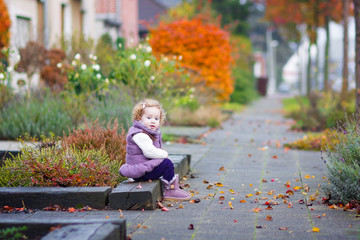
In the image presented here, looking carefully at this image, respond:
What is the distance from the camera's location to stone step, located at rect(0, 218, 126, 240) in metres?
3.72

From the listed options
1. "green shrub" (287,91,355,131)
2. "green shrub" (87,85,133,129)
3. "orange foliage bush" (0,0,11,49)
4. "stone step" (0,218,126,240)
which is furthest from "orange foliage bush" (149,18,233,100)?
"stone step" (0,218,126,240)

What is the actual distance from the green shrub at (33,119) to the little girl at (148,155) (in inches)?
134

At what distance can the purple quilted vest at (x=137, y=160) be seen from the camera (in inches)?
228

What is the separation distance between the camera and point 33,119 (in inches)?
368

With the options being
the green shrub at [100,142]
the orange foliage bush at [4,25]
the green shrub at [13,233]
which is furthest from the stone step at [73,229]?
the orange foliage bush at [4,25]

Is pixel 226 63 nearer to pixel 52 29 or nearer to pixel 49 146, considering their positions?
pixel 52 29

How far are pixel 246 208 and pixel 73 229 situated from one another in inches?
85.3

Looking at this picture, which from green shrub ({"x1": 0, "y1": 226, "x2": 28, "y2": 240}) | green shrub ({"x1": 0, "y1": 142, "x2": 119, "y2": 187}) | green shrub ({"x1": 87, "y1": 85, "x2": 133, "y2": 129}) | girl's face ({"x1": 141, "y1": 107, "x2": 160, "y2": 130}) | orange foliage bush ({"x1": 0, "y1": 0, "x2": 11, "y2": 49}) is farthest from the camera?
orange foliage bush ({"x1": 0, "y1": 0, "x2": 11, "y2": 49})

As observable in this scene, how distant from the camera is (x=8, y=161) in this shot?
20.7 ft

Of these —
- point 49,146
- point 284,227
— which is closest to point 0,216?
point 49,146

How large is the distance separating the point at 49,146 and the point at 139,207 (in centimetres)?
173

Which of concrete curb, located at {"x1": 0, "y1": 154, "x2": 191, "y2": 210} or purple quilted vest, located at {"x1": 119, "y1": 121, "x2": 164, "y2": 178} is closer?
concrete curb, located at {"x1": 0, "y1": 154, "x2": 191, "y2": 210}

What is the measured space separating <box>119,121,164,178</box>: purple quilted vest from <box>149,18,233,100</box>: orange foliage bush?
10380 mm

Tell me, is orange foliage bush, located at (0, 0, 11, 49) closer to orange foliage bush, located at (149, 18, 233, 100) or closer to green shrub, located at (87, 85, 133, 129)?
orange foliage bush, located at (149, 18, 233, 100)
